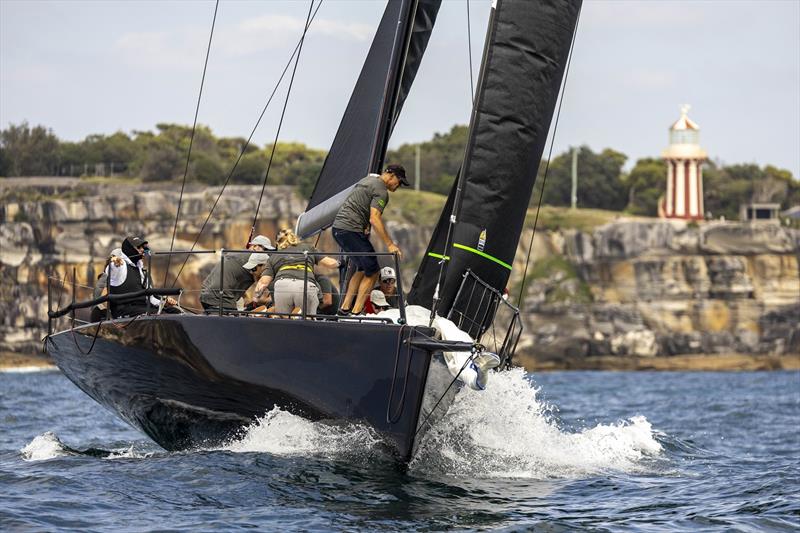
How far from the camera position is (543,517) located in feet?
27.5

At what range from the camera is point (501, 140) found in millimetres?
10383

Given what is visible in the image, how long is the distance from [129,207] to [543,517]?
61.5 meters

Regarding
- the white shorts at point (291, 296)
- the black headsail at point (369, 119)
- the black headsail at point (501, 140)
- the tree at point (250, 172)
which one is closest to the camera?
the white shorts at point (291, 296)

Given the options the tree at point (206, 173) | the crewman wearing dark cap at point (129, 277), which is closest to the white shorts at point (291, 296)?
the crewman wearing dark cap at point (129, 277)

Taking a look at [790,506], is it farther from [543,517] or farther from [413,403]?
[413,403]

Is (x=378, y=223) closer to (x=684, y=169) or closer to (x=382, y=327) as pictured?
(x=382, y=327)

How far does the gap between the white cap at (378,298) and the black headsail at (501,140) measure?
11.7 inches

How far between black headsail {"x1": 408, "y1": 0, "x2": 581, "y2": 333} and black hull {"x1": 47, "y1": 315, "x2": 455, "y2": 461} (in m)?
1.23

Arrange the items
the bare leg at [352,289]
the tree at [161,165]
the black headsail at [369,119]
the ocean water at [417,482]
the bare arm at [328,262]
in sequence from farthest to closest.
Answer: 1. the tree at [161,165]
2. the black headsail at [369,119]
3. the bare arm at [328,262]
4. the bare leg at [352,289]
5. the ocean water at [417,482]

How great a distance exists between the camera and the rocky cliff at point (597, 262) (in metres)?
67.1

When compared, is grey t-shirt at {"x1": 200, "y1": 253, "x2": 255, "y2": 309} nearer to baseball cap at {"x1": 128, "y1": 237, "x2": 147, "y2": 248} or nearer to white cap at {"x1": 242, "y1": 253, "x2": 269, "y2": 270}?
white cap at {"x1": 242, "y1": 253, "x2": 269, "y2": 270}

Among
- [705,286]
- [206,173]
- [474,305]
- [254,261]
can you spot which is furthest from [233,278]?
[206,173]

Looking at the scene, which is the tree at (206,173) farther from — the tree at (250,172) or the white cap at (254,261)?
the white cap at (254,261)

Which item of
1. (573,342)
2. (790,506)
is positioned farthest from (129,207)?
(790,506)
